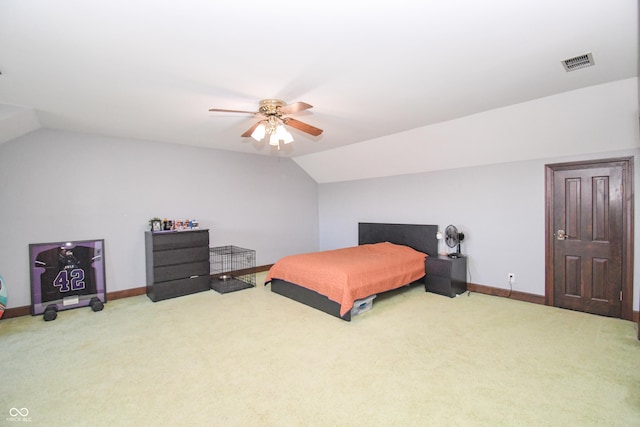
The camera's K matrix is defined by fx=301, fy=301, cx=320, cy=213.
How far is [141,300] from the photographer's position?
448cm

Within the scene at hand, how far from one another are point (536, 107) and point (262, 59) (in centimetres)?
303

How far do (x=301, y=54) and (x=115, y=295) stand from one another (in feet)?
14.5

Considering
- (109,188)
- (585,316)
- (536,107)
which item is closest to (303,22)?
(536,107)

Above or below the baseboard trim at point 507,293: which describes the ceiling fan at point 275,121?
above

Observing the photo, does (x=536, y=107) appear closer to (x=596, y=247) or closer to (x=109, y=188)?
(x=596, y=247)

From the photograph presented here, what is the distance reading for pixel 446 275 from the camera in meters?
4.43

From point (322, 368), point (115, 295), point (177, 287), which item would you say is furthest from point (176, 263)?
point (322, 368)

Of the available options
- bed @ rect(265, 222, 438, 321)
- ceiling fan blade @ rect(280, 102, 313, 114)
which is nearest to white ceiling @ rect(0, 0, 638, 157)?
ceiling fan blade @ rect(280, 102, 313, 114)

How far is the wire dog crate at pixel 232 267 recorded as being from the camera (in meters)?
5.23

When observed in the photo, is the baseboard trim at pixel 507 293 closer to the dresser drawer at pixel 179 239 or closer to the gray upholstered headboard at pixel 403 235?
the gray upholstered headboard at pixel 403 235

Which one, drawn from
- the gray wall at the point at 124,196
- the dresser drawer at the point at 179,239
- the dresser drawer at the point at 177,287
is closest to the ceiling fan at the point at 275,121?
the dresser drawer at the point at 179,239

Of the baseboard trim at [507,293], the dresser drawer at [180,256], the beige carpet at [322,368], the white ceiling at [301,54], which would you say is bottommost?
the beige carpet at [322,368]

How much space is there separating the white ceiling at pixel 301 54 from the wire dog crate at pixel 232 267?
275cm

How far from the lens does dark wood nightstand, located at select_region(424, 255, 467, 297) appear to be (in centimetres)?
441
